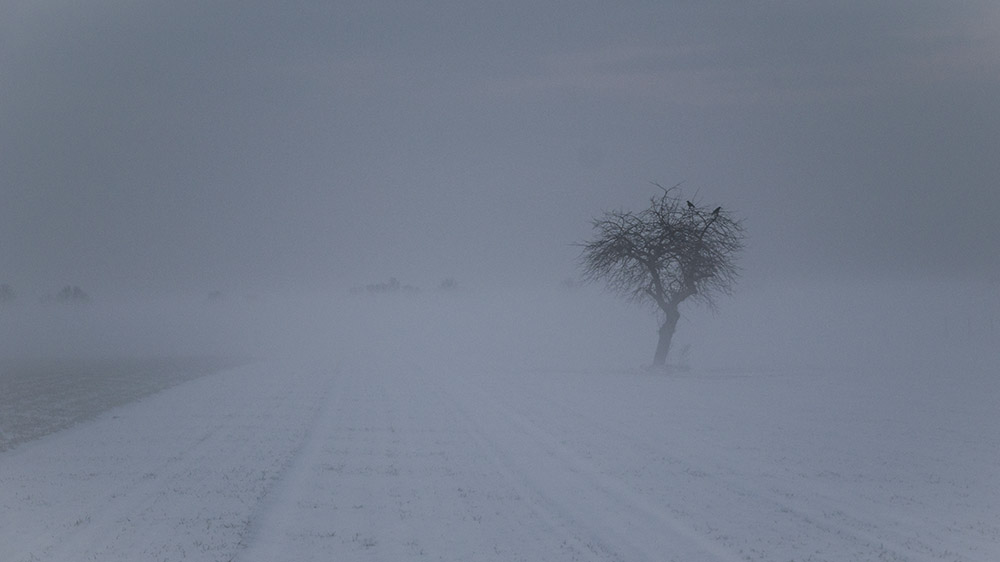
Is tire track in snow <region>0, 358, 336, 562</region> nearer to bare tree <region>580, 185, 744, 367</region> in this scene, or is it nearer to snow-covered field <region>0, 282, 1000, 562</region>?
snow-covered field <region>0, 282, 1000, 562</region>

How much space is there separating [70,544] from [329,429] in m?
9.62

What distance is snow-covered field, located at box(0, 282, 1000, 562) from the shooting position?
10594mm

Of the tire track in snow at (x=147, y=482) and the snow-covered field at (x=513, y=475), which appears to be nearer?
the tire track in snow at (x=147, y=482)

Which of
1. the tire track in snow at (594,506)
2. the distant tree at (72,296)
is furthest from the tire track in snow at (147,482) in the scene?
the distant tree at (72,296)

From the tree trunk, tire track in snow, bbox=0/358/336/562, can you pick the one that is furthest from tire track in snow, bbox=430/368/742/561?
the tree trunk

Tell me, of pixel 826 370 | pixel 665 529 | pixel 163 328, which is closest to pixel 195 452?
pixel 665 529

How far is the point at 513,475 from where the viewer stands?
48.6 ft

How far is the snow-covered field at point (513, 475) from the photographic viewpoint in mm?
10594

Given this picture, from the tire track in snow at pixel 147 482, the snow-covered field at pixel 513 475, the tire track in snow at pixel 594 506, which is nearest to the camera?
the tire track in snow at pixel 594 506

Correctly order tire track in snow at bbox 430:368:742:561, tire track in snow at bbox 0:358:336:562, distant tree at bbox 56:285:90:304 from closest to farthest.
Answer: tire track in snow at bbox 430:368:742:561
tire track in snow at bbox 0:358:336:562
distant tree at bbox 56:285:90:304

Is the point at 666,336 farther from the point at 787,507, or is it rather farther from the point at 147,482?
the point at 147,482

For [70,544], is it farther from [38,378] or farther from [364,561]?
[38,378]

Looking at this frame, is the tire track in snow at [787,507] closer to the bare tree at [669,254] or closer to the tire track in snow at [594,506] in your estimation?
the tire track in snow at [594,506]

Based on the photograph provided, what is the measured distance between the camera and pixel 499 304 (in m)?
121
